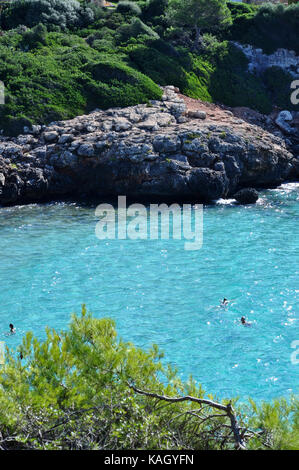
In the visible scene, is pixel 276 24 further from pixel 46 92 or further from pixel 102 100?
pixel 46 92

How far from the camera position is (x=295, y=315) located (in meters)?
19.2

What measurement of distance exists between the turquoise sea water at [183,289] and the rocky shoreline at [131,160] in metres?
3.56

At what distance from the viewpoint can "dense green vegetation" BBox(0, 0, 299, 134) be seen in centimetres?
4034

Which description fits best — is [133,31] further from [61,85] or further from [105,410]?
[105,410]

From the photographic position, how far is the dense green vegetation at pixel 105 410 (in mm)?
8289

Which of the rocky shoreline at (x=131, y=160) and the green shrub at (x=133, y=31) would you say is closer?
the rocky shoreline at (x=131, y=160)

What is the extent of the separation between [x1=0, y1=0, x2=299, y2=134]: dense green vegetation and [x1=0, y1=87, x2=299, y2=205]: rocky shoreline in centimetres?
275

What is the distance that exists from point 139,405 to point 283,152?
3420 centimetres

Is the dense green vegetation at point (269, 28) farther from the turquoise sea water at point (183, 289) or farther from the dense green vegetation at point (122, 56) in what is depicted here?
the turquoise sea water at point (183, 289)

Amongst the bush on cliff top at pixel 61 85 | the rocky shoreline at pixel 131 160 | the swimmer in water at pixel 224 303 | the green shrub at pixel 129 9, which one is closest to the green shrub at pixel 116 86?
the bush on cliff top at pixel 61 85

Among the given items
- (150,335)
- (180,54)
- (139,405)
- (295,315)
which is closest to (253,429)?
(139,405)

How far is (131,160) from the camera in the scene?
35.4 m

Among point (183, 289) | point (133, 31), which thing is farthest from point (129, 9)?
point (183, 289)

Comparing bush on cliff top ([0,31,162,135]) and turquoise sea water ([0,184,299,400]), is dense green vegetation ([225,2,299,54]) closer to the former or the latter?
bush on cliff top ([0,31,162,135])
